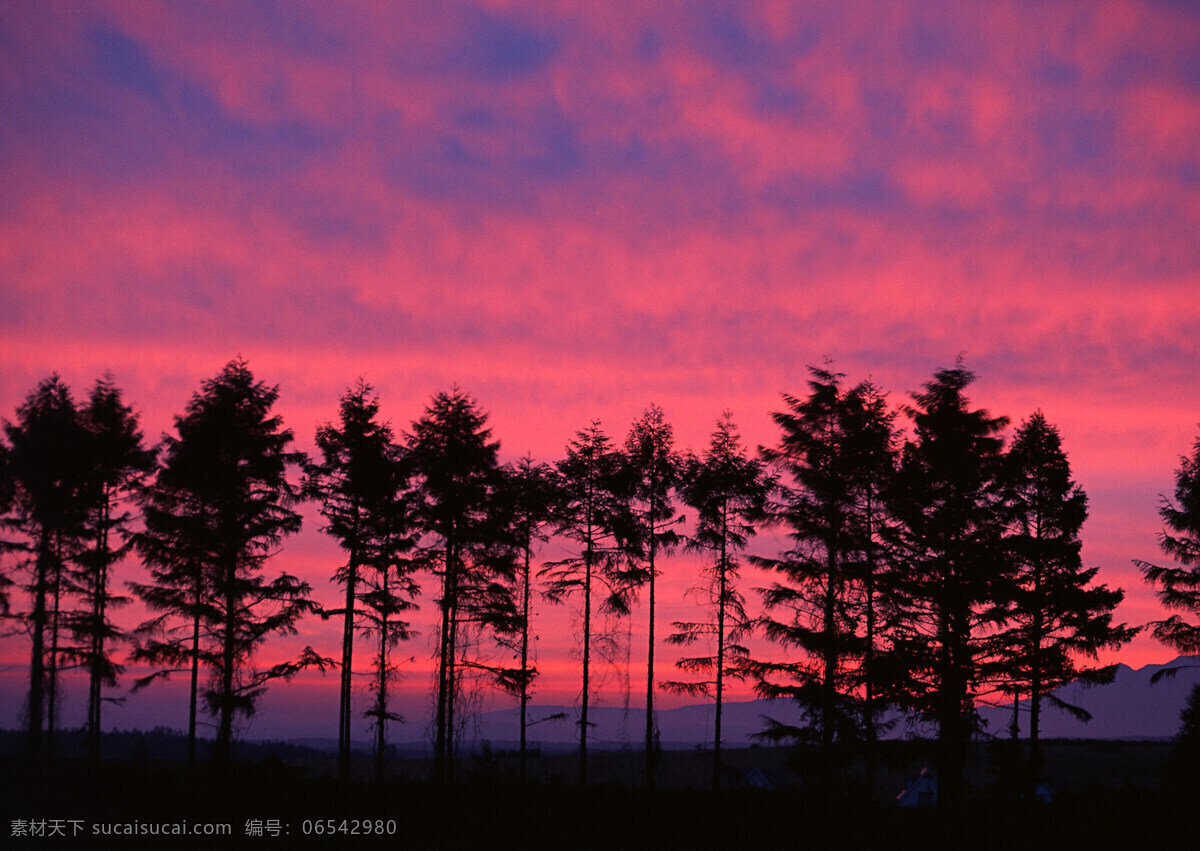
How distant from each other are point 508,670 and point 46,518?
20.5m

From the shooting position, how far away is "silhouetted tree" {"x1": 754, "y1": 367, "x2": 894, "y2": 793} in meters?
31.2

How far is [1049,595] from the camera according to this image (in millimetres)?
34188

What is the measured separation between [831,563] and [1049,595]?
913 centimetres

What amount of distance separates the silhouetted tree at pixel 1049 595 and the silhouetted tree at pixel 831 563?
17.2 ft

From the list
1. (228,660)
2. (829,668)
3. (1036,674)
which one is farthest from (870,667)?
(228,660)

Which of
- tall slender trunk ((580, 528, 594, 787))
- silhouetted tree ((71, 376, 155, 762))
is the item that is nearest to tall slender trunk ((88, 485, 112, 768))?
silhouetted tree ((71, 376, 155, 762))

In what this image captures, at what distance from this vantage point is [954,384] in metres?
32.2

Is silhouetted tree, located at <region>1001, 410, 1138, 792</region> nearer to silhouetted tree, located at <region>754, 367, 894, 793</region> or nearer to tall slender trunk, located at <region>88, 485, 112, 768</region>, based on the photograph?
silhouetted tree, located at <region>754, 367, 894, 793</region>

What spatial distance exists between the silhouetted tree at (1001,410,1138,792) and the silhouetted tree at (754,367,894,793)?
5.25 meters

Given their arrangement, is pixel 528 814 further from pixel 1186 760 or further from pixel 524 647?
pixel 1186 760

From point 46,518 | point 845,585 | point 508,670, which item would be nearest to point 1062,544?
point 845,585

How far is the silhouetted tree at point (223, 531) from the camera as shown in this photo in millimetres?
32719

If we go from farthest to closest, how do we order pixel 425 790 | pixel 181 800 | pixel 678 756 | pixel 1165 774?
pixel 678 756, pixel 1165 774, pixel 425 790, pixel 181 800

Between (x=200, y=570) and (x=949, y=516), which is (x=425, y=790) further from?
(x=949, y=516)
